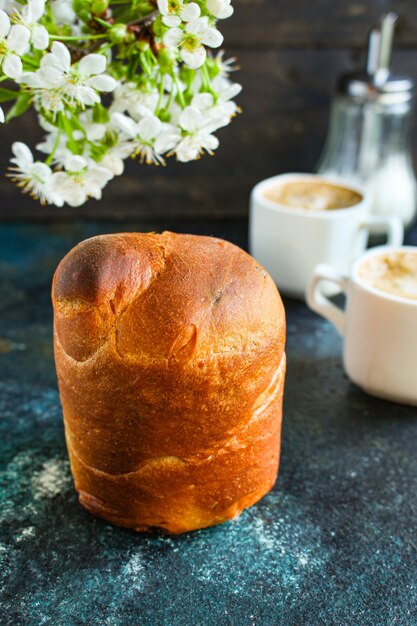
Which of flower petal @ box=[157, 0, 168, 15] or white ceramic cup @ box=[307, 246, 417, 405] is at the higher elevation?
flower petal @ box=[157, 0, 168, 15]

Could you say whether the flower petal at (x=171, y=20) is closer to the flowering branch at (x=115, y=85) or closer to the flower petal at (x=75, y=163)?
the flowering branch at (x=115, y=85)

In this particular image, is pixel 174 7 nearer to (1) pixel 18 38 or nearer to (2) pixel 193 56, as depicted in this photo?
(2) pixel 193 56

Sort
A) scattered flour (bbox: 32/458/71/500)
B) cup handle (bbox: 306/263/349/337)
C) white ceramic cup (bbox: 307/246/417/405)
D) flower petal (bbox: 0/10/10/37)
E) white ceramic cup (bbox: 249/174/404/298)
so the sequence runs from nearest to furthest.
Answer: flower petal (bbox: 0/10/10/37), scattered flour (bbox: 32/458/71/500), white ceramic cup (bbox: 307/246/417/405), cup handle (bbox: 306/263/349/337), white ceramic cup (bbox: 249/174/404/298)

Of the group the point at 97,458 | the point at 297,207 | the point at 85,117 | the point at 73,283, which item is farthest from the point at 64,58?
the point at 297,207

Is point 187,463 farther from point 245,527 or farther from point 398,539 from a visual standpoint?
point 398,539

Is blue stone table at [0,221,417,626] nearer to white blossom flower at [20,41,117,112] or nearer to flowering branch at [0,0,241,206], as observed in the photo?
flowering branch at [0,0,241,206]

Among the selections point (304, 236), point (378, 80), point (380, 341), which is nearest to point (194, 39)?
point (380, 341)

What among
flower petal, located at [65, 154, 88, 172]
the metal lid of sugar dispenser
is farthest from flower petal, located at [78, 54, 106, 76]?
the metal lid of sugar dispenser
